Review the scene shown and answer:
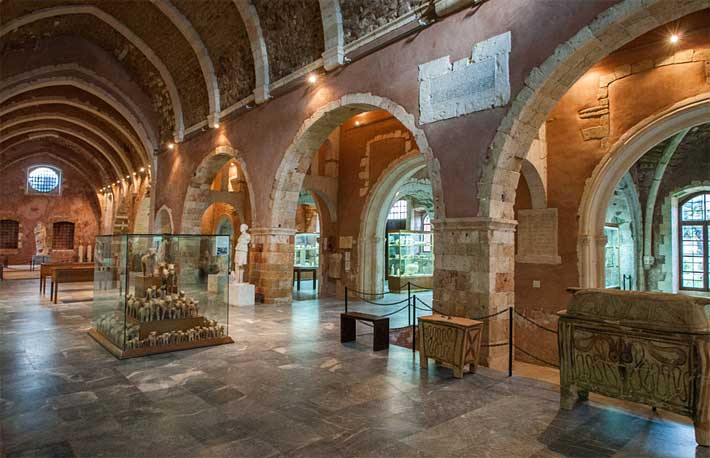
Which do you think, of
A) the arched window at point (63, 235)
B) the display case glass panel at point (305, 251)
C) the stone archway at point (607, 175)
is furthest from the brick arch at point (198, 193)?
the arched window at point (63, 235)

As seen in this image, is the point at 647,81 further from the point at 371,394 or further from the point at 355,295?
the point at 355,295

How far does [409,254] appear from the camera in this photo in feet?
47.3

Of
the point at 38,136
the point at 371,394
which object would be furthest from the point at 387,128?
the point at 38,136

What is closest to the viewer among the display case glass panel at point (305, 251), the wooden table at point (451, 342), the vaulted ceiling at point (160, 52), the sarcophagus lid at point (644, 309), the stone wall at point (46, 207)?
the sarcophagus lid at point (644, 309)

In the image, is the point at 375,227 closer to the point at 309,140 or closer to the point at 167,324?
the point at 309,140

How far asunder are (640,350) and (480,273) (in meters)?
2.43

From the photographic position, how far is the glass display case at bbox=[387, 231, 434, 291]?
1410 centimetres

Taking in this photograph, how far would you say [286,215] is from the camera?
33.5 feet

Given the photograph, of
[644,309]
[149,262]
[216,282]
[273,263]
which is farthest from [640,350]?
[273,263]

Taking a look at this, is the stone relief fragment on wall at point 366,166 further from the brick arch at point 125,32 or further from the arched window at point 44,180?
the arched window at point 44,180

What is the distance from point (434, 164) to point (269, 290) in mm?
5420

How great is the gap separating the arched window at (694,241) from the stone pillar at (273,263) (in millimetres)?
10213

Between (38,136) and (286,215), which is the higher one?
(38,136)

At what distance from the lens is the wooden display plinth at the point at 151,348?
516 centimetres
